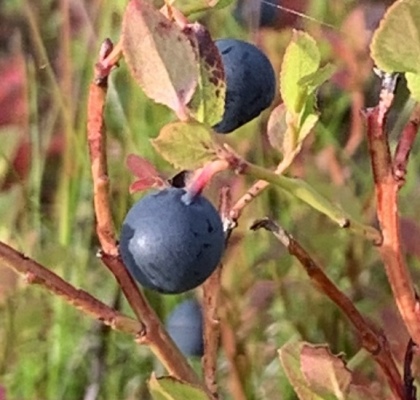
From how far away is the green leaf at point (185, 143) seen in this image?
1.37ft

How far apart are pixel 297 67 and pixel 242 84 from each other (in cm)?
4

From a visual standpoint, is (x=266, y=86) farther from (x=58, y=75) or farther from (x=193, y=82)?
(x=58, y=75)

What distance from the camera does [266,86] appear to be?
0.52 m

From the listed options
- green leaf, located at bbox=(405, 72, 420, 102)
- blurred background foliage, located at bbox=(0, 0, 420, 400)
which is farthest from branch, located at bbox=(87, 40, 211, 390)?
Answer: blurred background foliage, located at bbox=(0, 0, 420, 400)

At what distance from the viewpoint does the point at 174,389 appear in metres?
0.46

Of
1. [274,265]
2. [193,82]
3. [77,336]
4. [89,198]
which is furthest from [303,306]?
[193,82]

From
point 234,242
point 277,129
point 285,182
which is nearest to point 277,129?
point 277,129

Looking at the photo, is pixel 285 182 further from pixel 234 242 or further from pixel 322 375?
pixel 234 242

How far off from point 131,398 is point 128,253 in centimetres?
60

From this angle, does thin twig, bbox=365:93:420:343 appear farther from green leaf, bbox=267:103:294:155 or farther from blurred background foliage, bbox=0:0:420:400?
blurred background foliage, bbox=0:0:420:400

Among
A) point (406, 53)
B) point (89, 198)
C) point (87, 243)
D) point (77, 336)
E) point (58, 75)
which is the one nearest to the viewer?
point (406, 53)

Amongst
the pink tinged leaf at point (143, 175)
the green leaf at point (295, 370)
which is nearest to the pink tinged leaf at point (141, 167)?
the pink tinged leaf at point (143, 175)

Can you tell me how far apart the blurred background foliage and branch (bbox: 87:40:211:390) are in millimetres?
251

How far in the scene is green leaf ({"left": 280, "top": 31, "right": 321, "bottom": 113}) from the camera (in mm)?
472
